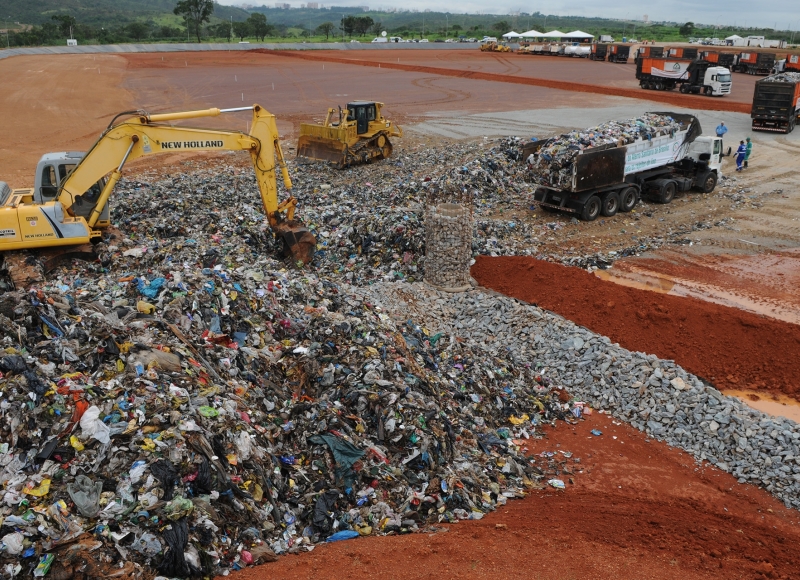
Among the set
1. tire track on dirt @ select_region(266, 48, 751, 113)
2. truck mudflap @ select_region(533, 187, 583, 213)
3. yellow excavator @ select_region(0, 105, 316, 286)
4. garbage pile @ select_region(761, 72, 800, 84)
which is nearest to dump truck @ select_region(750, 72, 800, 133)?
garbage pile @ select_region(761, 72, 800, 84)

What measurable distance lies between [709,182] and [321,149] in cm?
1237

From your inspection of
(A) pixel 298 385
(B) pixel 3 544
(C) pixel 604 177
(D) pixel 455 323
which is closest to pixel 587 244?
(C) pixel 604 177

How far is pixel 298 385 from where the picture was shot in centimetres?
857

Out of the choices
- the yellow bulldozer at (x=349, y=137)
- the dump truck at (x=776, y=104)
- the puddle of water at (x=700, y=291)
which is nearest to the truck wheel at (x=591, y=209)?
the puddle of water at (x=700, y=291)

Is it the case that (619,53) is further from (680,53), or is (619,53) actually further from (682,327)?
(682,327)

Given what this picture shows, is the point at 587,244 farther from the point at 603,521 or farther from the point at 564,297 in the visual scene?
the point at 603,521

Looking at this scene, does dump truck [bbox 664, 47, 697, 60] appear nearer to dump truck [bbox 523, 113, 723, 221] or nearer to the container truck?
the container truck

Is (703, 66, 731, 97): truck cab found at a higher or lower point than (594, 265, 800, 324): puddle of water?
higher

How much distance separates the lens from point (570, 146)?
1689cm

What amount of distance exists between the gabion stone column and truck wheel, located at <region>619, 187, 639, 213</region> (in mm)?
7244

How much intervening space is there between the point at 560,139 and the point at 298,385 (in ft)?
38.7

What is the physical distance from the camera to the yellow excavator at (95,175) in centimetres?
1149

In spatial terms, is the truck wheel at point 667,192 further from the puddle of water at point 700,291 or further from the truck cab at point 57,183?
the truck cab at point 57,183

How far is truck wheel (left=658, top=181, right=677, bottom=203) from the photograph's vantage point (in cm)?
1919
